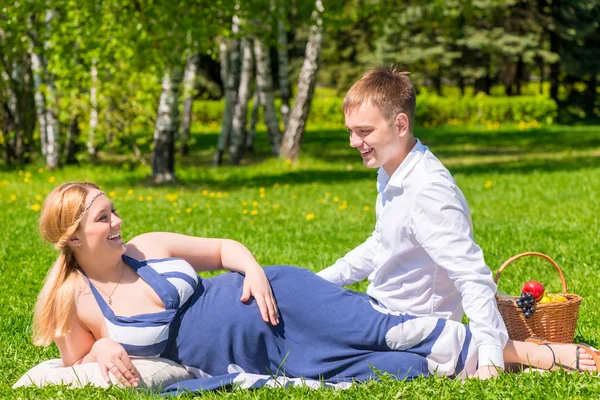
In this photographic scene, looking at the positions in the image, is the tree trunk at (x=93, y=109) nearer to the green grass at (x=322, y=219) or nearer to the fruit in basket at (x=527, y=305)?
the green grass at (x=322, y=219)

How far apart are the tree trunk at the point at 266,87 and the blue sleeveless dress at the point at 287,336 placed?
39.1 feet

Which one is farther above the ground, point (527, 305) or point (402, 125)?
point (402, 125)

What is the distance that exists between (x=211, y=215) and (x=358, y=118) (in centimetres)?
599

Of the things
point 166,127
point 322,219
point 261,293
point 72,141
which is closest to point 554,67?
point 72,141

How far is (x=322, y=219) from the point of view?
9.64 meters

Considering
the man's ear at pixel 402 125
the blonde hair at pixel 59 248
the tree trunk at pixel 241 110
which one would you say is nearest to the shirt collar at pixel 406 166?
the man's ear at pixel 402 125

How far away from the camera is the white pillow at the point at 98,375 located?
3.92 m

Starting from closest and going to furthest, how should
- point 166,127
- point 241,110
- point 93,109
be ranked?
point 166,127 < point 93,109 < point 241,110

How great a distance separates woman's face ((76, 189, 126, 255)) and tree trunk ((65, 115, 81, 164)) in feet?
39.7

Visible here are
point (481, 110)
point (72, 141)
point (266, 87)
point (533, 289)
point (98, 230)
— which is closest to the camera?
point (98, 230)

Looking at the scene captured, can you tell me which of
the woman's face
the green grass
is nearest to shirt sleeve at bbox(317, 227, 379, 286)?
the green grass

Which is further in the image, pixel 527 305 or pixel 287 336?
pixel 527 305

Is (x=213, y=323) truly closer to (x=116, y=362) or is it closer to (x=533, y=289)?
(x=116, y=362)

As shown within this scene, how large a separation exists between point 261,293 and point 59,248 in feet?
3.19
